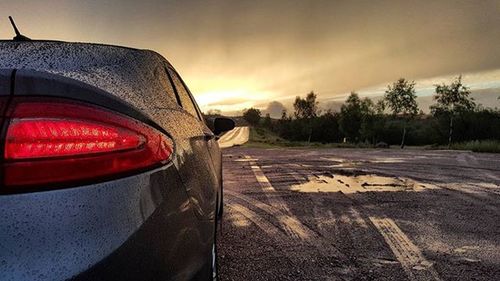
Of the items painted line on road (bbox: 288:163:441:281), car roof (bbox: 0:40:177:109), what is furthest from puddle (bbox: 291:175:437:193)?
car roof (bbox: 0:40:177:109)

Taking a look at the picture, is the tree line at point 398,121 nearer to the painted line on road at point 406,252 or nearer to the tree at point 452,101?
the tree at point 452,101

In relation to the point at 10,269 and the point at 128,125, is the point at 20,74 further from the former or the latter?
the point at 10,269

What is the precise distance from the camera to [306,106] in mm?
77875

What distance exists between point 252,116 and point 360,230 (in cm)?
12428

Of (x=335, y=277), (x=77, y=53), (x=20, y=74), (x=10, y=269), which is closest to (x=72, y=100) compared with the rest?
(x=20, y=74)

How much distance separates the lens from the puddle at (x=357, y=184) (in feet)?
25.6

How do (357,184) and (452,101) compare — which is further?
(452,101)

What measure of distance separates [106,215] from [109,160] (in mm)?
171

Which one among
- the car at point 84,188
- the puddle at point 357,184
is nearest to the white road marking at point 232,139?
the puddle at point 357,184

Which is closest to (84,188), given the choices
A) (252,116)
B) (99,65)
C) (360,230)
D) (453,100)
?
(99,65)

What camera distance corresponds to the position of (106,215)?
47.1 inches

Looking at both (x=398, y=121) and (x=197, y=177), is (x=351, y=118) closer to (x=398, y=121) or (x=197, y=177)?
(x=398, y=121)

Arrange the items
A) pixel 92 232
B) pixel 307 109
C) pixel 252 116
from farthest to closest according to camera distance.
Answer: pixel 252 116 < pixel 307 109 < pixel 92 232

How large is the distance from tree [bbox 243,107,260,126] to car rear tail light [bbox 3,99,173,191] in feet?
414
